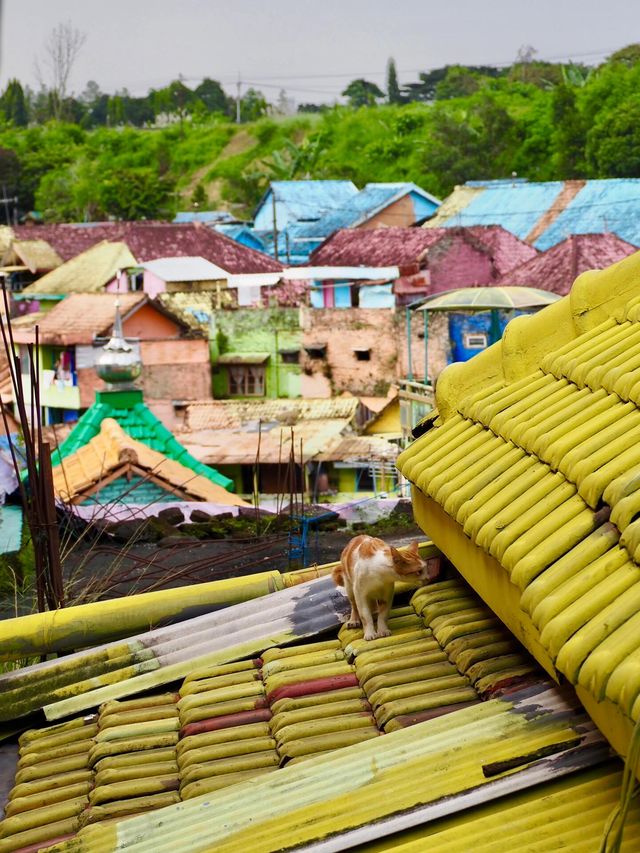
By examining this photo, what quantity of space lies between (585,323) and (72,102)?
113 metres

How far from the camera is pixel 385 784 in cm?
421

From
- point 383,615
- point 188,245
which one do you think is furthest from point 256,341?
point 383,615

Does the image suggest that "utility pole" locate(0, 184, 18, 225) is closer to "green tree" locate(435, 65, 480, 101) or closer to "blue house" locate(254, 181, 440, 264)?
"blue house" locate(254, 181, 440, 264)

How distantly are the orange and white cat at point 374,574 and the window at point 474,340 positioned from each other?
97.9ft

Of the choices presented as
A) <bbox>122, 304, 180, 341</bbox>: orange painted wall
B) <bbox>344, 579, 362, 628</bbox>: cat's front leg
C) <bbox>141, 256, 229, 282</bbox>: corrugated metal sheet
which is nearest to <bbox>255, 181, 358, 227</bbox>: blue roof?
<bbox>141, 256, 229, 282</bbox>: corrugated metal sheet

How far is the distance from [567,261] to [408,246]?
1026 cm

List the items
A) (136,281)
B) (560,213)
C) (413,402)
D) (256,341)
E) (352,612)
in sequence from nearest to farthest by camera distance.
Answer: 1. (352,612)
2. (413,402)
3. (256,341)
4. (560,213)
5. (136,281)

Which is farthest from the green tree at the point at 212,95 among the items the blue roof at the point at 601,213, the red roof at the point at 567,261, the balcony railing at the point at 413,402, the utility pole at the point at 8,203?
the balcony railing at the point at 413,402

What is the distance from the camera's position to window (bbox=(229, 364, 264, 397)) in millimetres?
40312

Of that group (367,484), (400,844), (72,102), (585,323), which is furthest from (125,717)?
(72,102)

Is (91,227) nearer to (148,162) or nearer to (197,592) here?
(148,162)

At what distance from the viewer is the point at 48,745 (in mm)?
5980

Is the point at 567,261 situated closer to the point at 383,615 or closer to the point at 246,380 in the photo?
the point at 246,380

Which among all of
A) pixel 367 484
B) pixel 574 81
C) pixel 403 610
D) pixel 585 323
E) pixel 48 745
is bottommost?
pixel 367 484
